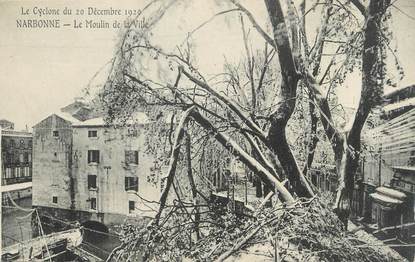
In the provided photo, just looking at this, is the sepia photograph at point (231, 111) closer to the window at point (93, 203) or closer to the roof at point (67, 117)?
the roof at point (67, 117)

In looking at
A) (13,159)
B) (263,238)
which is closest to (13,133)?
(13,159)

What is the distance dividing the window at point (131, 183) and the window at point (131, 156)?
0.15 metres

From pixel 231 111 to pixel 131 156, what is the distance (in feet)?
2.26

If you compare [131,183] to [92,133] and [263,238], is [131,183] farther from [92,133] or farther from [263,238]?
[263,238]

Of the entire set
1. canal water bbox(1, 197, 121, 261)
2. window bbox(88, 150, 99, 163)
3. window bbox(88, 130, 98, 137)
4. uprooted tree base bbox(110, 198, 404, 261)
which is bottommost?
canal water bbox(1, 197, 121, 261)

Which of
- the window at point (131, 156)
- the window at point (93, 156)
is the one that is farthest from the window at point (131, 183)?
the window at point (93, 156)

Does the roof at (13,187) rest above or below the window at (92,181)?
above

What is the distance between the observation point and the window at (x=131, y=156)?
2.03m

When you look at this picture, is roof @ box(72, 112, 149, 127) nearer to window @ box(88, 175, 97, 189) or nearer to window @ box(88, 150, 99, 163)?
Answer: window @ box(88, 150, 99, 163)

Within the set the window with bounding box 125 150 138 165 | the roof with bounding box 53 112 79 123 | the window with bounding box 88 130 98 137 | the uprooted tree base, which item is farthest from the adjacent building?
the uprooted tree base

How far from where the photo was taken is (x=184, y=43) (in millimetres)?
1764

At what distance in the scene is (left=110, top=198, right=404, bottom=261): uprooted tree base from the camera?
127cm

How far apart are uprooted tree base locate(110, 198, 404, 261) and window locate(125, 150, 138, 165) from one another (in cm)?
54

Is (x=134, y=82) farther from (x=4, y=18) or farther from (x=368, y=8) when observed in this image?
(x=368, y=8)
